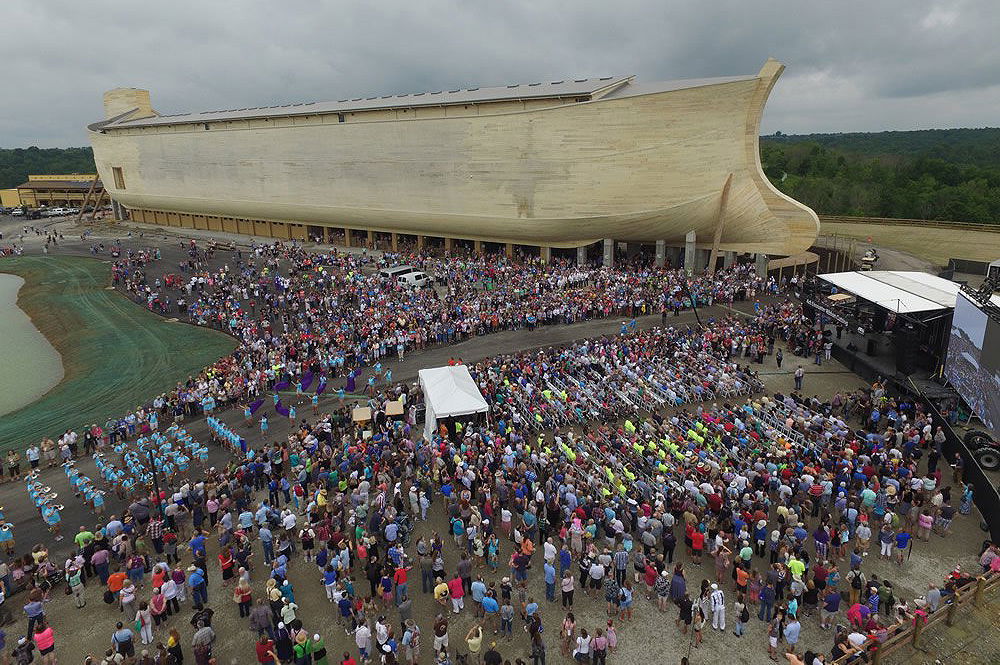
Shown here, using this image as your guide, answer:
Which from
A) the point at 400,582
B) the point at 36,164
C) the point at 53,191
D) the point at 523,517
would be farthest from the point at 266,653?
the point at 36,164

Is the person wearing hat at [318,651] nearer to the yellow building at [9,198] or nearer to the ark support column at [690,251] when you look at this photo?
the ark support column at [690,251]

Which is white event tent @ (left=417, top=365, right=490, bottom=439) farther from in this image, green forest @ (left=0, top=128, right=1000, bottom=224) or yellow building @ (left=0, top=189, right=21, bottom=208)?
yellow building @ (left=0, top=189, right=21, bottom=208)

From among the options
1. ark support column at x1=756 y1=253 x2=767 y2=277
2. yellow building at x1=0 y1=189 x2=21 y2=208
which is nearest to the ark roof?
ark support column at x1=756 y1=253 x2=767 y2=277

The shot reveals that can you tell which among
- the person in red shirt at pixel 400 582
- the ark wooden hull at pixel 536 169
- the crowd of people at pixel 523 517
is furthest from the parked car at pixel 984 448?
the ark wooden hull at pixel 536 169

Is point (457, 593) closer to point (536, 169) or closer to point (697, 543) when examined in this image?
point (697, 543)

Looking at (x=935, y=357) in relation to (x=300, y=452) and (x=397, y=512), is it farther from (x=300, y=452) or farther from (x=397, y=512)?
(x=300, y=452)

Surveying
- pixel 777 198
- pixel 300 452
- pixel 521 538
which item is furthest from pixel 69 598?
pixel 777 198

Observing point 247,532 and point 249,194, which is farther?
point 249,194
